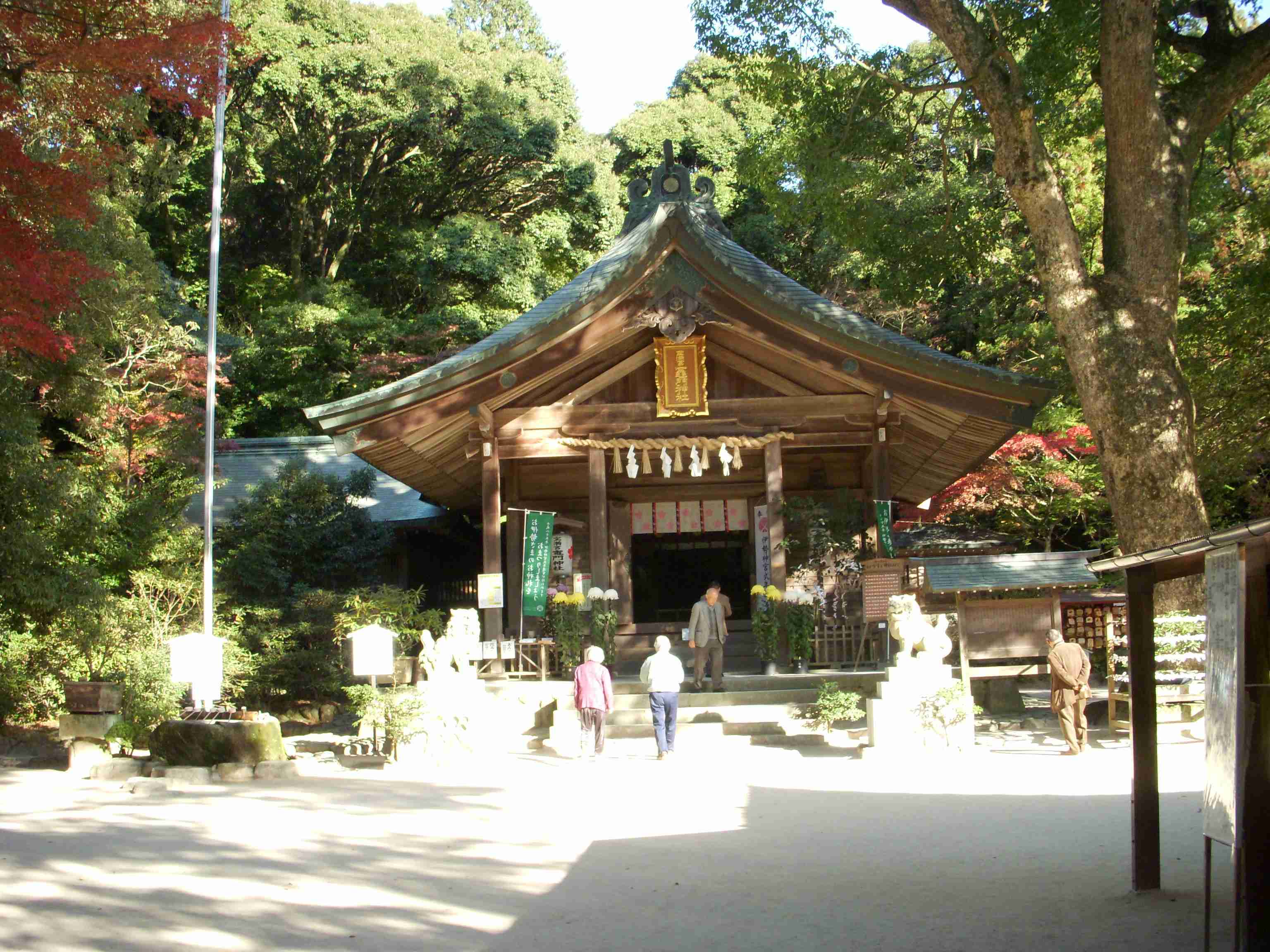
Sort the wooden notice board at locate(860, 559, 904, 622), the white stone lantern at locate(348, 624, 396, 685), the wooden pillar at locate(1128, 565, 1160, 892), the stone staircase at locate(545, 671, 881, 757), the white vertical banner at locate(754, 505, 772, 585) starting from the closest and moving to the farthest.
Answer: the wooden pillar at locate(1128, 565, 1160, 892)
the white stone lantern at locate(348, 624, 396, 685)
the stone staircase at locate(545, 671, 881, 757)
the wooden notice board at locate(860, 559, 904, 622)
the white vertical banner at locate(754, 505, 772, 585)

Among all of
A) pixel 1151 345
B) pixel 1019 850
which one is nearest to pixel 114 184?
pixel 1151 345

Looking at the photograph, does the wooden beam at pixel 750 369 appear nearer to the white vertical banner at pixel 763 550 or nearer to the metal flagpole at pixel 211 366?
the white vertical banner at pixel 763 550

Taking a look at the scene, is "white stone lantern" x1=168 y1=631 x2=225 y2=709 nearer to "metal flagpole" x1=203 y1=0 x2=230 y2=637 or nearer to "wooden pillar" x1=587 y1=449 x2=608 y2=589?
"metal flagpole" x1=203 y1=0 x2=230 y2=637

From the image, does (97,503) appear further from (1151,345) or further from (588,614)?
(1151,345)

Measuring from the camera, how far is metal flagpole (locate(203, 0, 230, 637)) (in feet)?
52.5

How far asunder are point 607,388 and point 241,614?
21.4 ft

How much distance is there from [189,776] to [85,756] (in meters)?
2.38

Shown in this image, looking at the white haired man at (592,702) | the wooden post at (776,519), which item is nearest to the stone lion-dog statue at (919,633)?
the wooden post at (776,519)

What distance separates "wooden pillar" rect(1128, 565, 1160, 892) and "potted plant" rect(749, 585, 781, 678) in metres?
8.55

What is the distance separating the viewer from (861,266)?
3003cm

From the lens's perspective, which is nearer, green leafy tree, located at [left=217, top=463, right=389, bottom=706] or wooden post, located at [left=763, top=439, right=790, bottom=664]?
wooden post, located at [left=763, top=439, right=790, bottom=664]

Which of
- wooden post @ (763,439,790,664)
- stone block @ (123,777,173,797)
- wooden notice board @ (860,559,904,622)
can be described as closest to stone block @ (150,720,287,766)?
stone block @ (123,777,173,797)

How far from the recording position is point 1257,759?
4.57 metres

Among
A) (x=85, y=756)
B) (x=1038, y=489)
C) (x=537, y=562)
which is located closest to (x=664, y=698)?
(x=537, y=562)
